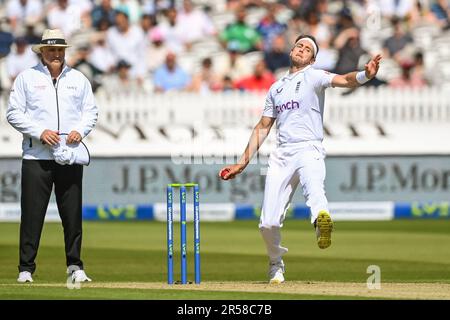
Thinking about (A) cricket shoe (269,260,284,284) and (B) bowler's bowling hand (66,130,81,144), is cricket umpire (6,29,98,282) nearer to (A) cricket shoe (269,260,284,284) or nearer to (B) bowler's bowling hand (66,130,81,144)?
(B) bowler's bowling hand (66,130,81,144)

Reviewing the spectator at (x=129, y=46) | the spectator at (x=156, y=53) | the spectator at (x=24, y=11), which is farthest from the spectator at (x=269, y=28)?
the spectator at (x=24, y=11)

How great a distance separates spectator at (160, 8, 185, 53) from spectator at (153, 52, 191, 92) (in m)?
0.76

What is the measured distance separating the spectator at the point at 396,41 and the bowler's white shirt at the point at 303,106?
1192 centimetres

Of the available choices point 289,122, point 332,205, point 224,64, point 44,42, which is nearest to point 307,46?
point 289,122

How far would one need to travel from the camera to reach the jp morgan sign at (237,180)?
20500 millimetres

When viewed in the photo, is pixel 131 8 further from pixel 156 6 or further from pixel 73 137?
pixel 73 137

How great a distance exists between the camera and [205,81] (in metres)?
22.0

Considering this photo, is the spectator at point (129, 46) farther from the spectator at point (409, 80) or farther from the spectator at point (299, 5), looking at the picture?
the spectator at point (409, 80)

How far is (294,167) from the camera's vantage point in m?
11.0

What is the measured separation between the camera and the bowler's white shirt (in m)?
11.0

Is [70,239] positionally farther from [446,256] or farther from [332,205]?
[332,205]

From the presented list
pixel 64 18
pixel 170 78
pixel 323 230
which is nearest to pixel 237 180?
pixel 170 78

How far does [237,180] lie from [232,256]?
5.51 meters

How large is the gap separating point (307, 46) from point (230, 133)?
10.1m
